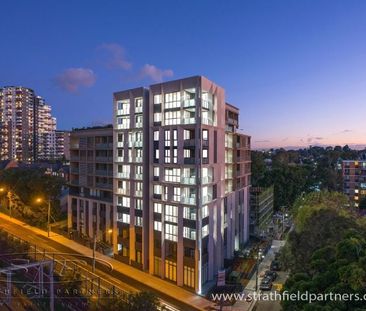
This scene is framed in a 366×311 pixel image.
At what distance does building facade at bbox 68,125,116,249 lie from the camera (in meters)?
59.2

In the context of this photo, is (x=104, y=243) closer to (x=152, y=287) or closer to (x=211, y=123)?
(x=152, y=287)

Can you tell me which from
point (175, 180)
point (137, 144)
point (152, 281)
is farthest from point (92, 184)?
point (152, 281)

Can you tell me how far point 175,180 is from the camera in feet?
147

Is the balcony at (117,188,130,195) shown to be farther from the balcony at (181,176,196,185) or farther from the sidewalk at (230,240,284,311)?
the sidewalk at (230,240,284,311)

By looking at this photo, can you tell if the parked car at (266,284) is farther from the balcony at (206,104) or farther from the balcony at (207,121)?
the balcony at (206,104)

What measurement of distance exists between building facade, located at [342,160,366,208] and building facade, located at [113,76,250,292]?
74.3 metres

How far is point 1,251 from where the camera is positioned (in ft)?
149

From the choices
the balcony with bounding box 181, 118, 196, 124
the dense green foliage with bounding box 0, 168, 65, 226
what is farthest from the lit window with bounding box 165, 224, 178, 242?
the dense green foliage with bounding box 0, 168, 65, 226

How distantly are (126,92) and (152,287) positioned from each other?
27.5 m

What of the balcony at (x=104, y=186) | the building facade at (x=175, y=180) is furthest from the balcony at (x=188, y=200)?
the balcony at (x=104, y=186)

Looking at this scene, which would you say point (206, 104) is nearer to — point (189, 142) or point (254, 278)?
point (189, 142)

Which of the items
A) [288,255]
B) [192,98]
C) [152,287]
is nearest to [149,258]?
[152,287]

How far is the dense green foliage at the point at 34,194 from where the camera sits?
230ft

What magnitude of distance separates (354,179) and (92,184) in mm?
89192
